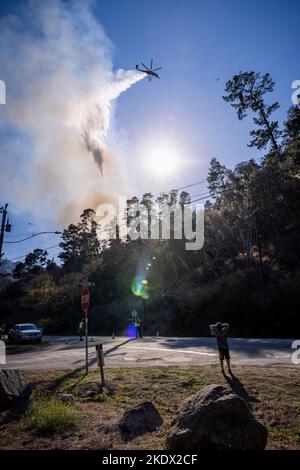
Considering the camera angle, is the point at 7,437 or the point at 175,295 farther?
the point at 175,295

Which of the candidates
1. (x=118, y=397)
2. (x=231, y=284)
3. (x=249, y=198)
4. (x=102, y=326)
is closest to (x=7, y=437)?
(x=118, y=397)

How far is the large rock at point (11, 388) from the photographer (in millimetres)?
8352

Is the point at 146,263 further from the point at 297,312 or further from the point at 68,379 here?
the point at 68,379

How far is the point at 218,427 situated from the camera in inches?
214

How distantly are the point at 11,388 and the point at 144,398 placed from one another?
3.30 meters

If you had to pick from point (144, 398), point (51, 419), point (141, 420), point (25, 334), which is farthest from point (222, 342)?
point (25, 334)

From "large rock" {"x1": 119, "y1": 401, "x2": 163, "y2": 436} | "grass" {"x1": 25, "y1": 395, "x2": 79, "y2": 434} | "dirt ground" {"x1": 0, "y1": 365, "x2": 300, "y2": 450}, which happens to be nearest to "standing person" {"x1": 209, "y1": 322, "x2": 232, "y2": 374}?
"dirt ground" {"x1": 0, "y1": 365, "x2": 300, "y2": 450}

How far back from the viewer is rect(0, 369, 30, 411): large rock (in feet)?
27.4

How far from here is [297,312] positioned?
2833 centimetres

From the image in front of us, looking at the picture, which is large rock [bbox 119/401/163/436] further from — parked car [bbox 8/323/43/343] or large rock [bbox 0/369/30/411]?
parked car [bbox 8/323/43/343]

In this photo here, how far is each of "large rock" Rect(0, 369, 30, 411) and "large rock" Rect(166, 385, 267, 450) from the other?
15.0ft

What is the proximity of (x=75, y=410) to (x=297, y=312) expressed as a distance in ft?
80.2

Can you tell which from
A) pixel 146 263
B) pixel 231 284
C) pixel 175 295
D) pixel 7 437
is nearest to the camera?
pixel 7 437

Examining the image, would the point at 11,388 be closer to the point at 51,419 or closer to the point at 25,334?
the point at 51,419
